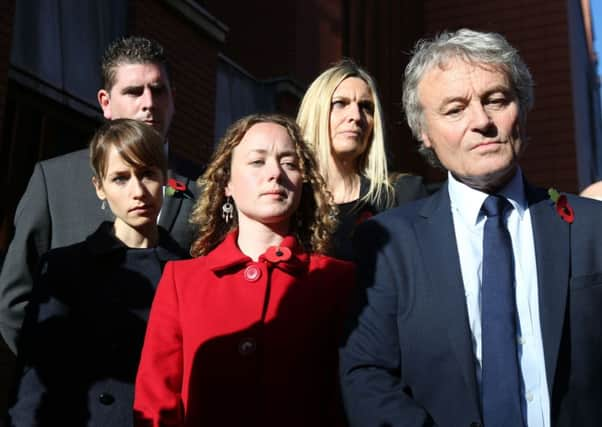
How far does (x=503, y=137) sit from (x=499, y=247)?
0.36 meters

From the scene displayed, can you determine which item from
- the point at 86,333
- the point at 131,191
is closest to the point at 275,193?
the point at 131,191

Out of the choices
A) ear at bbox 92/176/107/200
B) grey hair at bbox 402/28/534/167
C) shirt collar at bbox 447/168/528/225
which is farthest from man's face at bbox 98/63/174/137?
shirt collar at bbox 447/168/528/225

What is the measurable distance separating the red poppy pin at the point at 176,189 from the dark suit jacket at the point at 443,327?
121 centimetres

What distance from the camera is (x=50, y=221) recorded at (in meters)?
2.80

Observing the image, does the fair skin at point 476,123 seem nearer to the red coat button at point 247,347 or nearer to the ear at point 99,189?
the red coat button at point 247,347

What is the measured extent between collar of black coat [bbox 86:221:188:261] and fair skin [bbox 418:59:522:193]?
113 cm

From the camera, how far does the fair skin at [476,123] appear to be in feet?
A: 6.70

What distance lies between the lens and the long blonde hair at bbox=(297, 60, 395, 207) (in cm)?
326

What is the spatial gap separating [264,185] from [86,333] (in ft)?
2.70

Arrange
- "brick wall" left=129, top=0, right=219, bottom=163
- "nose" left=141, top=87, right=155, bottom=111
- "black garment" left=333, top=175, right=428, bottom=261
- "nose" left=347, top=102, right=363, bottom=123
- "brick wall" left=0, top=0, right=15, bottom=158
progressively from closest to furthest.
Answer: "black garment" left=333, top=175, right=428, bottom=261 → "nose" left=141, top=87, right=155, bottom=111 → "nose" left=347, top=102, right=363, bottom=123 → "brick wall" left=0, top=0, right=15, bottom=158 → "brick wall" left=129, top=0, right=219, bottom=163

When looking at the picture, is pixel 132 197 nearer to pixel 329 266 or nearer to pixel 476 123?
pixel 329 266

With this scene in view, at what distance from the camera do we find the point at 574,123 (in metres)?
7.43

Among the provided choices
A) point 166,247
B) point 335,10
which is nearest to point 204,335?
point 166,247

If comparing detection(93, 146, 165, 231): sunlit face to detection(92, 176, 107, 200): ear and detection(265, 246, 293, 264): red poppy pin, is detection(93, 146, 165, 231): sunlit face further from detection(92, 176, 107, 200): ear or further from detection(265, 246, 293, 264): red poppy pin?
detection(265, 246, 293, 264): red poppy pin
